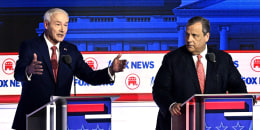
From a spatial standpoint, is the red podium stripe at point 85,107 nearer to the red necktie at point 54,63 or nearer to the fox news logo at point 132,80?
the red necktie at point 54,63

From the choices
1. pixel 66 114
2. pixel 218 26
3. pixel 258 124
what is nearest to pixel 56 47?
pixel 66 114

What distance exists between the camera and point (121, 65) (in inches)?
145

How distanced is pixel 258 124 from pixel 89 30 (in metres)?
2.45

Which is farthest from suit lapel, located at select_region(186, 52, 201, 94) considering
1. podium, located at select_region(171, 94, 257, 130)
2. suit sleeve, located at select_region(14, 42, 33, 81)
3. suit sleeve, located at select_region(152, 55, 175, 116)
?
suit sleeve, located at select_region(14, 42, 33, 81)

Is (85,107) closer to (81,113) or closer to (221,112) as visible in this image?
(81,113)

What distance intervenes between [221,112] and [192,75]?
547 millimetres

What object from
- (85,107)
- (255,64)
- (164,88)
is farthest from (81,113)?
(255,64)

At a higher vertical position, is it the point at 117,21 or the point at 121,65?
the point at 117,21

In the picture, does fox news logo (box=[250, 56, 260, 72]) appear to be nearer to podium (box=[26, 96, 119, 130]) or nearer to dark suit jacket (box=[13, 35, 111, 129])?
dark suit jacket (box=[13, 35, 111, 129])

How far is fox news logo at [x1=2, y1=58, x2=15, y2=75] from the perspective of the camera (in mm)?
6068

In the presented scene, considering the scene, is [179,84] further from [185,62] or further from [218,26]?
[218,26]

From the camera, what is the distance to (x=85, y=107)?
3.11 m

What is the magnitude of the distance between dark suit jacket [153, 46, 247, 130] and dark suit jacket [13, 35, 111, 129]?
504 mm

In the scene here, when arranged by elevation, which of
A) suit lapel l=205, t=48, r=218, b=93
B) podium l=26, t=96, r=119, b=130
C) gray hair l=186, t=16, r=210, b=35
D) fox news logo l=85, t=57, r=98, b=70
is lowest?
podium l=26, t=96, r=119, b=130
